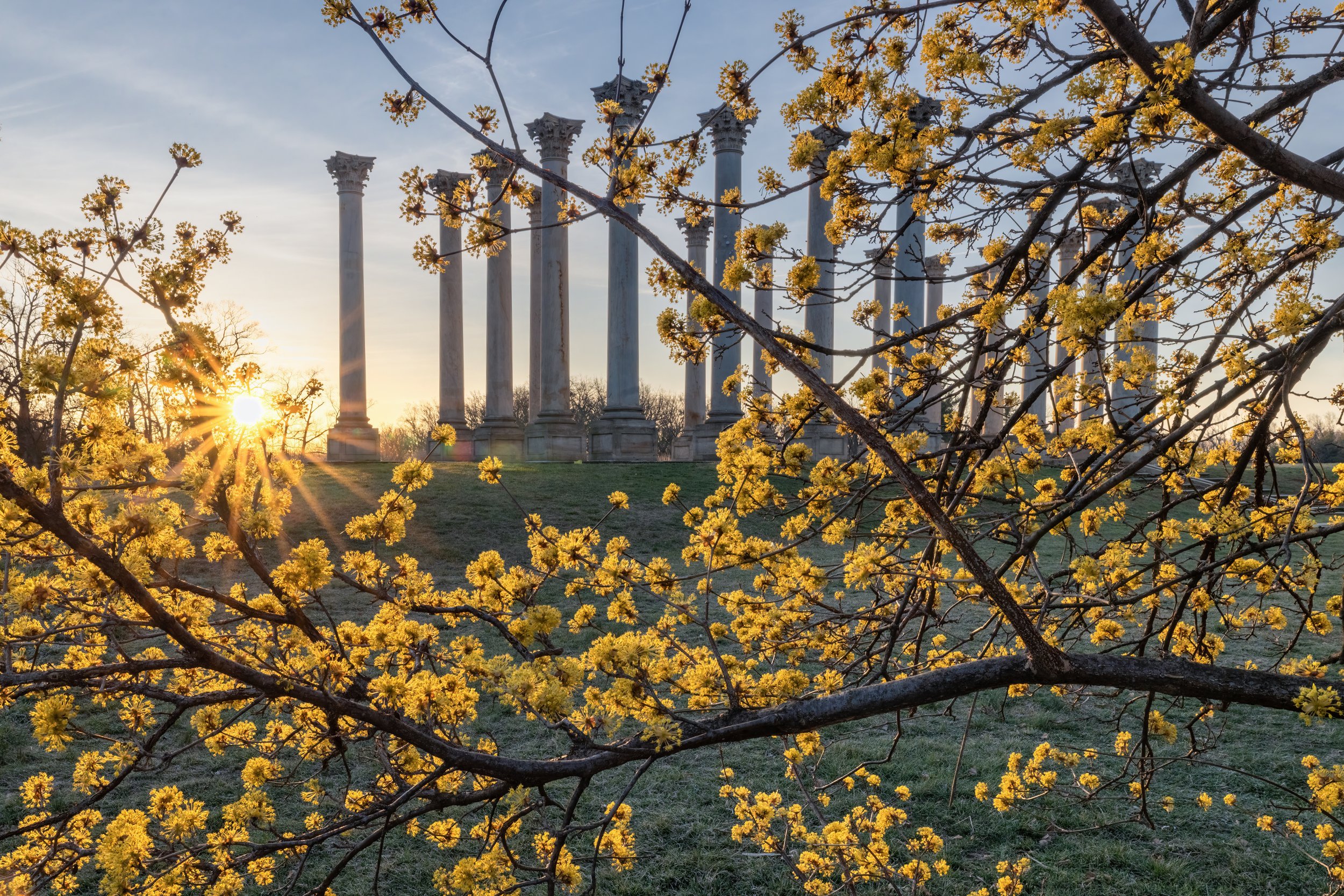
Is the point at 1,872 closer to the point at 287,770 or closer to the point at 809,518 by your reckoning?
the point at 287,770

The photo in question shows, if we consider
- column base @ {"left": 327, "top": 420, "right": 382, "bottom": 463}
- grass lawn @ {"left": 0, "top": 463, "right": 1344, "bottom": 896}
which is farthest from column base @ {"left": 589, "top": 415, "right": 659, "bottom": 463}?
grass lawn @ {"left": 0, "top": 463, "right": 1344, "bottom": 896}

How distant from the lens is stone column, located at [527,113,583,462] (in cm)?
3278

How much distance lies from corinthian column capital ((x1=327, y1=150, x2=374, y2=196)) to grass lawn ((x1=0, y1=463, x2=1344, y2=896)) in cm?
2990

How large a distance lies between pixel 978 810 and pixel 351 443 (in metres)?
31.2

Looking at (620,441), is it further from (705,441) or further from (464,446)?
(464,446)

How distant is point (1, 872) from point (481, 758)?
412 centimetres

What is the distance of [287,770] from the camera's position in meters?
7.61

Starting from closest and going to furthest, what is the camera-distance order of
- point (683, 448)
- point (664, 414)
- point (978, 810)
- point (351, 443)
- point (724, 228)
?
point (978, 810), point (724, 228), point (351, 443), point (683, 448), point (664, 414)

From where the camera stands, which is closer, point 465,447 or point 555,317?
point 555,317

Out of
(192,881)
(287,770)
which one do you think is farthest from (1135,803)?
(287,770)

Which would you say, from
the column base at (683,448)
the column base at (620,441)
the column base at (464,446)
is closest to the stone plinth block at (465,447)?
the column base at (464,446)

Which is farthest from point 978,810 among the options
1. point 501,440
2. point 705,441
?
point 501,440

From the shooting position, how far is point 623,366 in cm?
3189

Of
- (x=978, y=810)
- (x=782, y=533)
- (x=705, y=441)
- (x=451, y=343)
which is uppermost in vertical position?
(x=451, y=343)
